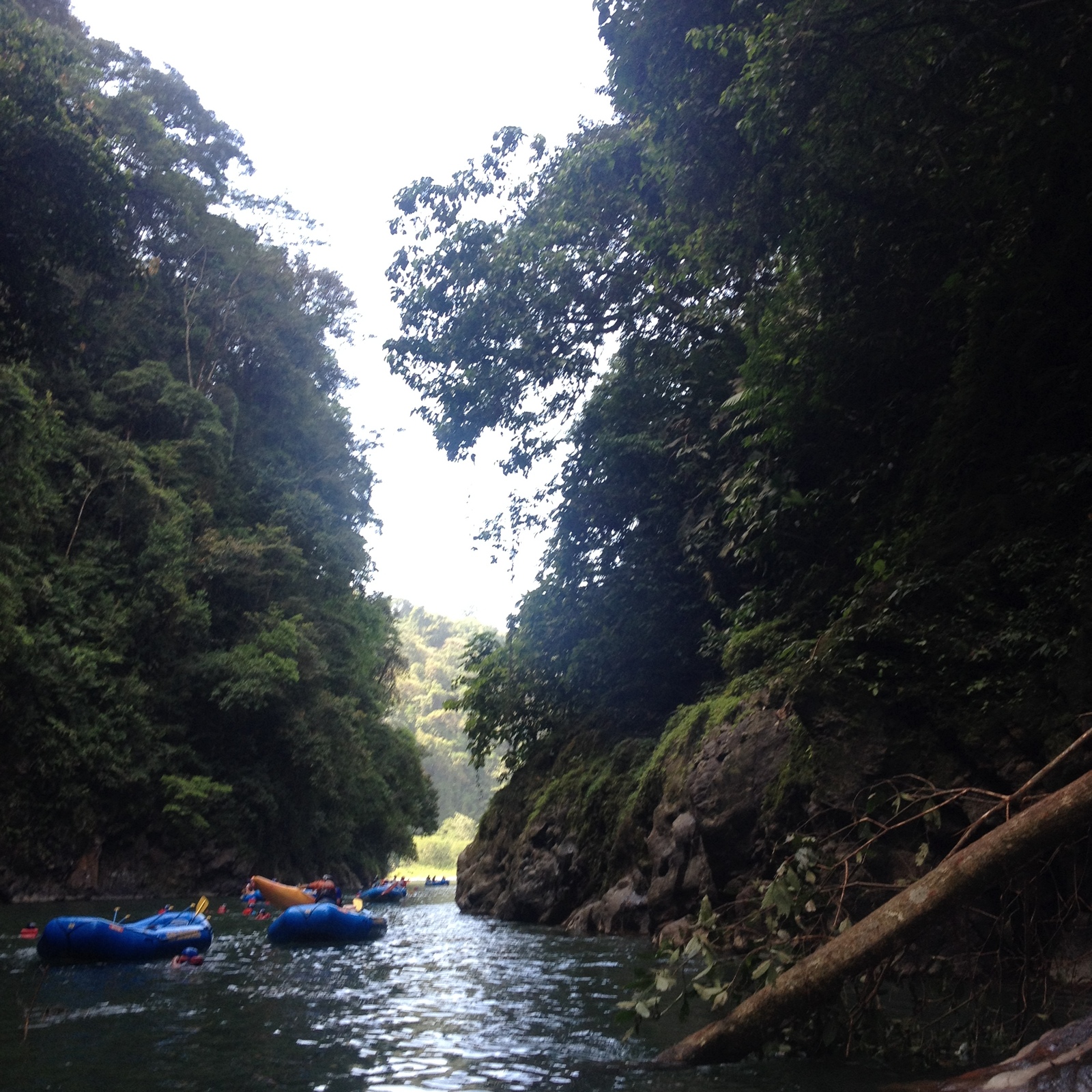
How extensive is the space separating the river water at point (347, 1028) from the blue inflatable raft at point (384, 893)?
1406cm

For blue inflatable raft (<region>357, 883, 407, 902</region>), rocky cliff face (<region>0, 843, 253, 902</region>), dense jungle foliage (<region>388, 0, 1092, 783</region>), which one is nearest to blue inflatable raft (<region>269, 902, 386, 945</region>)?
dense jungle foliage (<region>388, 0, 1092, 783</region>)

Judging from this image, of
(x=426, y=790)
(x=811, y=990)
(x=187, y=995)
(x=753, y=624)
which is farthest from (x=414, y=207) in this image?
(x=426, y=790)

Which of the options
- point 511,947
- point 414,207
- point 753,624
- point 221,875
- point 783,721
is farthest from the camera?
point 221,875

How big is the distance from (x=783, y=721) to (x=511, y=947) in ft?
16.0

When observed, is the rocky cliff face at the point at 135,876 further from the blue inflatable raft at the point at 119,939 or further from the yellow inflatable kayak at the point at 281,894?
the blue inflatable raft at the point at 119,939

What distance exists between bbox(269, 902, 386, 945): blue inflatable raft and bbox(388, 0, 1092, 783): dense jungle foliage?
633cm

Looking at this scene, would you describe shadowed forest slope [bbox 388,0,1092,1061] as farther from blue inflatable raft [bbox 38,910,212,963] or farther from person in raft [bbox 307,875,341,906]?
blue inflatable raft [bbox 38,910,212,963]

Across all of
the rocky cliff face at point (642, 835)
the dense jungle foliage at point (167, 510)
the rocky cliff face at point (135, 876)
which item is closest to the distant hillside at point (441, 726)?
the dense jungle foliage at point (167, 510)

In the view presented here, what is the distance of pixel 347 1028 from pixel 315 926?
6252mm

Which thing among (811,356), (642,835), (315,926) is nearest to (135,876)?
(315,926)

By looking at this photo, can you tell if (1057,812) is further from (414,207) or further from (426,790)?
(426,790)

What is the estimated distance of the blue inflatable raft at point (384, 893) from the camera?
2445 centimetres

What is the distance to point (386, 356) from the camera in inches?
753

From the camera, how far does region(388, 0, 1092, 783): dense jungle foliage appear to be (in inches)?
308
